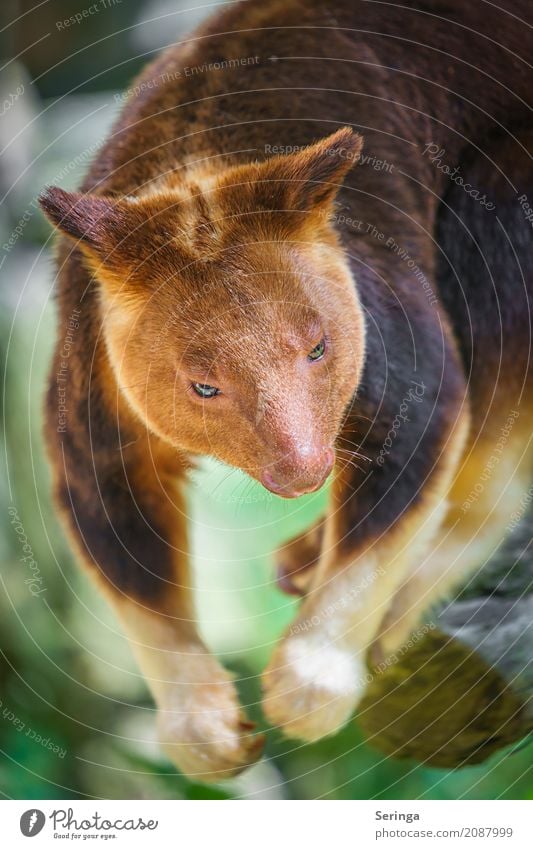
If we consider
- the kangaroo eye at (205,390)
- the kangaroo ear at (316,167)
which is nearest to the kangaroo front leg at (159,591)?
the kangaroo eye at (205,390)

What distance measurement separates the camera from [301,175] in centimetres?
111

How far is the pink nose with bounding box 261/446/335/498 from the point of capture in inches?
42.6

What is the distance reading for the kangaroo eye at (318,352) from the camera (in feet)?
3.63

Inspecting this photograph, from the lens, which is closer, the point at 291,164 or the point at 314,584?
the point at 291,164

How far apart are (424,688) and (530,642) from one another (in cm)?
19

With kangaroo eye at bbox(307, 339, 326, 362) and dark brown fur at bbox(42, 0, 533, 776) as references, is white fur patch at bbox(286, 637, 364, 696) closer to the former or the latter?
dark brown fur at bbox(42, 0, 533, 776)

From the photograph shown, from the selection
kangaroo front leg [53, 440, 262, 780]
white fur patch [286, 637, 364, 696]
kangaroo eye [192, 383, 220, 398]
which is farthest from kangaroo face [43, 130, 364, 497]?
white fur patch [286, 637, 364, 696]

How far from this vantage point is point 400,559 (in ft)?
4.53

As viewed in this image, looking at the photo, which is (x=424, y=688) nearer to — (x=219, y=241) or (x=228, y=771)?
(x=228, y=771)

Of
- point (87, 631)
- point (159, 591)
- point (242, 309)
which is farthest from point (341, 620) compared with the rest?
point (242, 309)

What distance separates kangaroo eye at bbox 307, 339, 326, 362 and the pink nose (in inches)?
4.6

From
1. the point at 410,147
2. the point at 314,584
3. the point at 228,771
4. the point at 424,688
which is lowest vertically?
the point at 228,771

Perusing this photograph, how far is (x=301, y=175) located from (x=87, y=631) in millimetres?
809

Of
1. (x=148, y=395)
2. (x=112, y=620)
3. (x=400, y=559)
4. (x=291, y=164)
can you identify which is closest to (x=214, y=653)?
(x=112, y=620)
